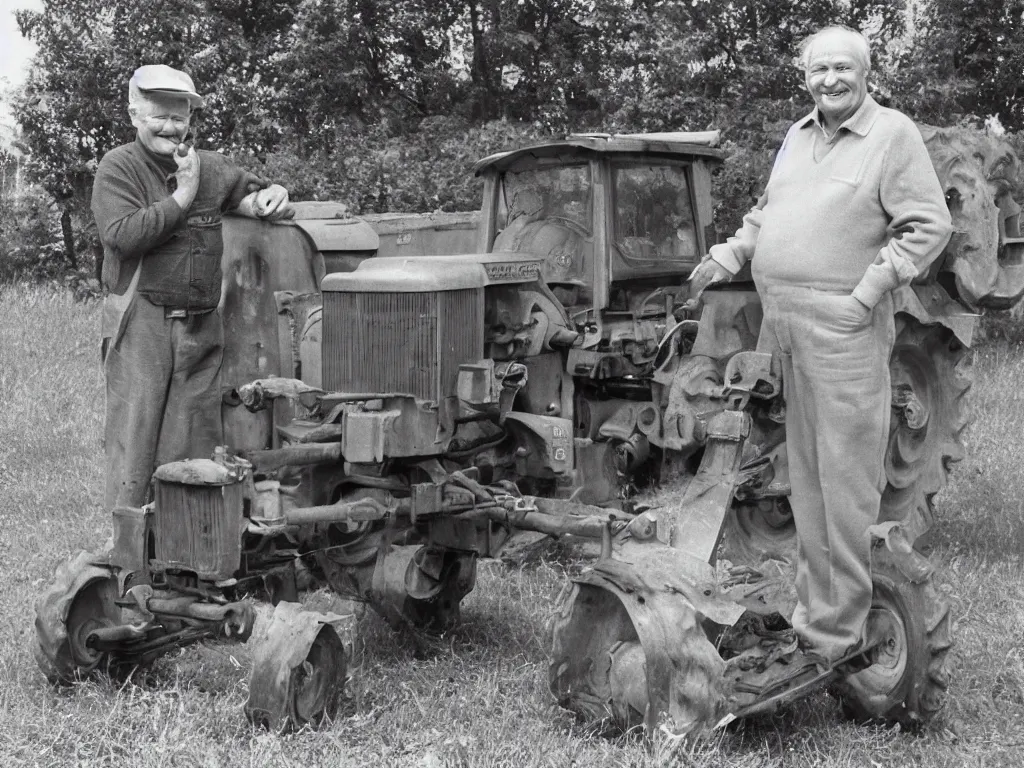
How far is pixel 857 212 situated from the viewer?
4121mm

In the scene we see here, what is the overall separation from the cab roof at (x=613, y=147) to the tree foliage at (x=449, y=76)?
605 centimetres

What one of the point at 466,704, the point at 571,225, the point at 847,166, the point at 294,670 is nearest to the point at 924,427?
the point at 571,225

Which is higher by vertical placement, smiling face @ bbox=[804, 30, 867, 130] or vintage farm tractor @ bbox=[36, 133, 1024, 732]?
smiling face @ bbox=[804, 30, 867, 130]

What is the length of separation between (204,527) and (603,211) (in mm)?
3266

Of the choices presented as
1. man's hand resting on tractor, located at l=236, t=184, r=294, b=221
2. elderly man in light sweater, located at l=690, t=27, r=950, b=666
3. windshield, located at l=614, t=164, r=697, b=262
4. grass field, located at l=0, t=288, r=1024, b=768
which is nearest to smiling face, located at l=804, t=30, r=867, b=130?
elderly man in light sweater, located at l=690, t=27, r=950, b=666

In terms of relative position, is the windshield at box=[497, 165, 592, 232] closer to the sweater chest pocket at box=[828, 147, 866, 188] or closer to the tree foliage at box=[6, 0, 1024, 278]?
the sweater chest pocket at box=[828, 147, 866, 188]

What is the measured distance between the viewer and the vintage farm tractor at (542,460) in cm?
436

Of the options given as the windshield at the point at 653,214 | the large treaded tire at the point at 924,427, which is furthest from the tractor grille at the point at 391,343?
the large treaded tire at the point at 924,427

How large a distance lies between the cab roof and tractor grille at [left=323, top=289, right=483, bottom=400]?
2.08 meters

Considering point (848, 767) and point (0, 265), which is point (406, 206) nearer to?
point (0, 265)

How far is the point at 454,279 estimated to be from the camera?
5273 mm

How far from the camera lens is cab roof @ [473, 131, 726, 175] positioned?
22.9 ft

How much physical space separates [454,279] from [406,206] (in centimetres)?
991

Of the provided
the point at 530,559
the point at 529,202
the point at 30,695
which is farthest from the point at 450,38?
the point at 30,695
